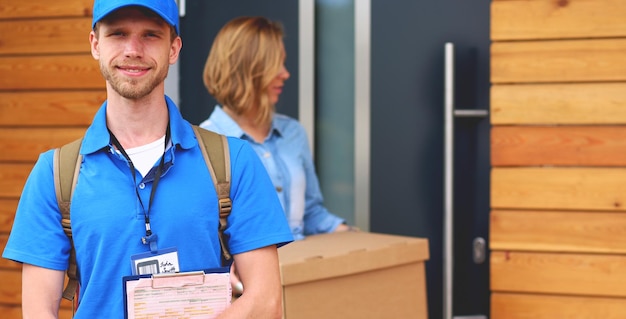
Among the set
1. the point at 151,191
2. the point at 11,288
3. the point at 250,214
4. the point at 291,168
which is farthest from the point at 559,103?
the point at 11,288

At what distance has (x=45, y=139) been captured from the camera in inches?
121

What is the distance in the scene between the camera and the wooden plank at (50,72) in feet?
10.00

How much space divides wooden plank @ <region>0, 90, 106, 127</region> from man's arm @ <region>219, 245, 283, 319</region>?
167cm

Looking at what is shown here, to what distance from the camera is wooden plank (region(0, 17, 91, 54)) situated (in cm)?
305

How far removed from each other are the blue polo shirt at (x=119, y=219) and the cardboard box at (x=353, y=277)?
0.55 m

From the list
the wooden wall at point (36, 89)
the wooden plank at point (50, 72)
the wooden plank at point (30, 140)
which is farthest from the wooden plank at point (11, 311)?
the wooden plank at point (50, 72)

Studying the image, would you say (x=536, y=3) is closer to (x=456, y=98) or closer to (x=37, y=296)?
(x=456, y=98)

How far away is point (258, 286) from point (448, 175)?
1455 millimetres

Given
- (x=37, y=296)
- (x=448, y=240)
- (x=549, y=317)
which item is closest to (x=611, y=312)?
(x=549, y=317)

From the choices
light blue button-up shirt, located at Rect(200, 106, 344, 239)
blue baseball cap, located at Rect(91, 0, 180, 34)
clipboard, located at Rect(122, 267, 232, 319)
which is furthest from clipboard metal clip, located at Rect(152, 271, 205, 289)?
light blue button-up shirt, located at Rect(200, 106, 344, 239)

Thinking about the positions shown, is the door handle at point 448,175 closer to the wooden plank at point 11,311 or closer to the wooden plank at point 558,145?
the wooden plank at point 558,145

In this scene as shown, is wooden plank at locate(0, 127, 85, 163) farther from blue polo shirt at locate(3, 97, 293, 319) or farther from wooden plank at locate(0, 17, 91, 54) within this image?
blue polo shirt at locate(3, 97, 293, 319)

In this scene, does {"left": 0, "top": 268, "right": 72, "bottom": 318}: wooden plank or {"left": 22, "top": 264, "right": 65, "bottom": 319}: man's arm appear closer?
{"left": 22, "top": 264, "right": 65, "bottom": 319}: man's arm

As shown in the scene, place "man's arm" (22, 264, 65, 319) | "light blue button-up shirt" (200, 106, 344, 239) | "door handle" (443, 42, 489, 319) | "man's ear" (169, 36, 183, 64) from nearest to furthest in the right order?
"man's arm" (22, 264, 65, 319) → "man's ear" (169, 36, 183, 64) → "light blue button-up shirt" (200, 106, 344, 239) → "door handle" (443, 42, 489, 319)
